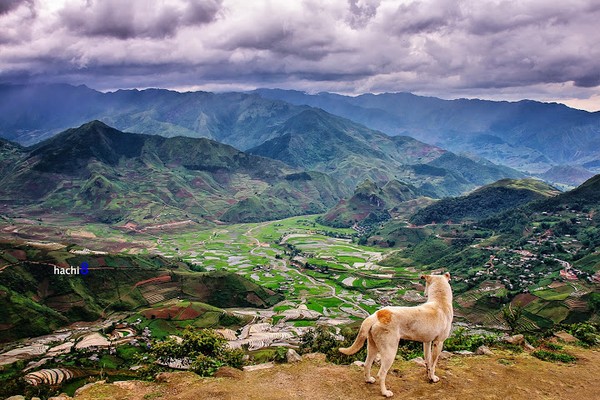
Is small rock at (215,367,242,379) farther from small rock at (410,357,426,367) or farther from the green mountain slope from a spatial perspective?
the green mountain slope

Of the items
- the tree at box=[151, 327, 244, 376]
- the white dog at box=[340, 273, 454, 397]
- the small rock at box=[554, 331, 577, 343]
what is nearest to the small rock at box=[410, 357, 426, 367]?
the white dog at box=[340, 273, 454, 397]

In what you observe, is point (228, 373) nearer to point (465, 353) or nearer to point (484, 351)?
point (465, 353)

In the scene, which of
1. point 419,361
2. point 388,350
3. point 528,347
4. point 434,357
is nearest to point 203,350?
point 419,361

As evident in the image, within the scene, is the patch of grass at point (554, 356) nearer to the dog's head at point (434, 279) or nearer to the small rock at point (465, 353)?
the small rock at point (465, 353)

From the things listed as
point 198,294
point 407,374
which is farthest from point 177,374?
point 198,294

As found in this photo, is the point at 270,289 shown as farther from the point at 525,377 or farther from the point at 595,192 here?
the point at 595,192

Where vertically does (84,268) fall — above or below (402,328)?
below
